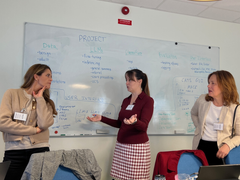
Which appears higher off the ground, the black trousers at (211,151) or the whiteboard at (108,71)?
the whiteboard at (108,71)

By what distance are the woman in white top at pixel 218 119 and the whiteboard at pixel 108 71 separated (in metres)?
1.08

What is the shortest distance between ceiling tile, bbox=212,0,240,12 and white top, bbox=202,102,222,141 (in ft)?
5.75

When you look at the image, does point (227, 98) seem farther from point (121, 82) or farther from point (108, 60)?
point (108, 60)

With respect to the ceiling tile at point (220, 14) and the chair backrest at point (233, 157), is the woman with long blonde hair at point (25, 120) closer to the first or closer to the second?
the chair backrest at point (233, 157)

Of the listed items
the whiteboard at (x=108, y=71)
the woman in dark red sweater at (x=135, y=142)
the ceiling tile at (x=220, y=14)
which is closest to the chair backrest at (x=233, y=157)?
the woman in dark red sweater at (x=135, y=142)

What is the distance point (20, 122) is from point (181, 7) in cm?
281

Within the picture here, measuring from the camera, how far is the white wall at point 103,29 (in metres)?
2.79

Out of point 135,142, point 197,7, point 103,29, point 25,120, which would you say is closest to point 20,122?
point 25,120

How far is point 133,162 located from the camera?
7.72ft

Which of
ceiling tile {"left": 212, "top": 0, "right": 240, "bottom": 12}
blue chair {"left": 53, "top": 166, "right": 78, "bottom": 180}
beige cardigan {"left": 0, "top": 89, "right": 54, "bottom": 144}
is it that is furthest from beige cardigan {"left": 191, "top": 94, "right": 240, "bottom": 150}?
ceiling tile {"left": 212, "top": 0, "right": 240, "bottom": 12}

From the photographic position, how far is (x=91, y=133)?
9.98 ft

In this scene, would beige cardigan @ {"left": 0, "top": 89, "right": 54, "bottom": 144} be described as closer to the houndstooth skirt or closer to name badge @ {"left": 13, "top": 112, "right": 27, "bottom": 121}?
name badge @ {"left": 13, "top": 112, "right": 27, "bottom": 121}

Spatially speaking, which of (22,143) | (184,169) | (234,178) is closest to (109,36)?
(22,143)

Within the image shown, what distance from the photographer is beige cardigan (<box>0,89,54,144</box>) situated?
6.05 ft
